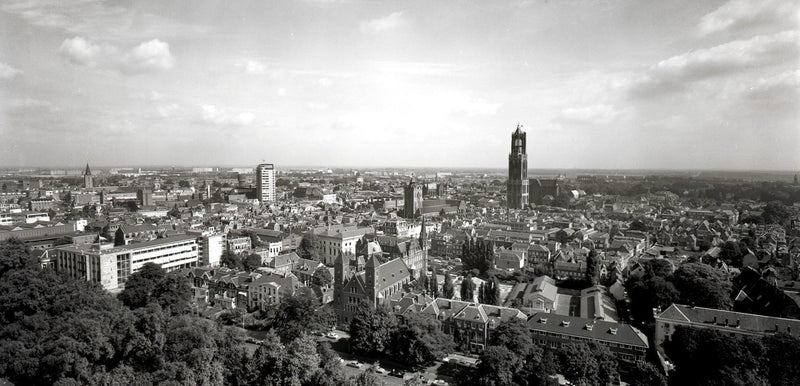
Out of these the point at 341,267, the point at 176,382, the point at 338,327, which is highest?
the point at 341,267

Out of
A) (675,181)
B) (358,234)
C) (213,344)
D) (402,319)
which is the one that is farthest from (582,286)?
(675,181)

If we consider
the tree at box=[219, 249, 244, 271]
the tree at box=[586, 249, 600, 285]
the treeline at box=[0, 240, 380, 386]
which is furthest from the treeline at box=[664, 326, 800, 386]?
the tree at box=[219, 249, 244, 271]

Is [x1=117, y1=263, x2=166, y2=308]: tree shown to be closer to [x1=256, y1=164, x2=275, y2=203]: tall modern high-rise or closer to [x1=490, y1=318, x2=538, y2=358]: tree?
[x1=490, y1=318, x2=538, y2=358]: tree

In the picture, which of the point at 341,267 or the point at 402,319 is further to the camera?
the point at 341,267

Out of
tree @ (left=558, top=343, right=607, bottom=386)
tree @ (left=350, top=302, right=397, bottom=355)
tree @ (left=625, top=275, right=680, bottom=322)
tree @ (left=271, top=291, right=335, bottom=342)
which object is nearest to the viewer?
tree @ (left=558, top=343, right=607, bottom=386)

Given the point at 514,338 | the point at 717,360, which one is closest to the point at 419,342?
the point at 514,338

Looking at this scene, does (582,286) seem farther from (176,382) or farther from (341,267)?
(176,382)
